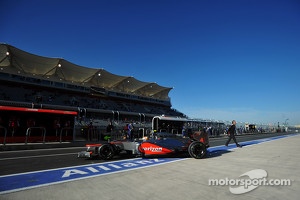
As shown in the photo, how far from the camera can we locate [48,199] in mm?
4051

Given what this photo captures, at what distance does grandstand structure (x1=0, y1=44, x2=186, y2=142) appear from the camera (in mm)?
17406

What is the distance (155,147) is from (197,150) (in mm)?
1732

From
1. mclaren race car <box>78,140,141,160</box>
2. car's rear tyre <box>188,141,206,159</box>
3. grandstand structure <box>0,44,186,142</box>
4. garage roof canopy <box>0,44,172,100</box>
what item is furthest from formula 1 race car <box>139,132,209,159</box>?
garage roof canopy <box>0,44,172,100</box>

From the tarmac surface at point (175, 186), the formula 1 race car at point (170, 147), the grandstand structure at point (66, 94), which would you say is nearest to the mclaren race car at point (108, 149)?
the formula 1 race car at point (170, 147)

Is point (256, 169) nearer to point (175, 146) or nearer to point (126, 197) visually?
point (175, 146)

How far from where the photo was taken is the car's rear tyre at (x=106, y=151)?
8547mm

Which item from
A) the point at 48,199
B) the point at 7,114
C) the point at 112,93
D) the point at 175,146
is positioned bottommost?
the point at 48,199

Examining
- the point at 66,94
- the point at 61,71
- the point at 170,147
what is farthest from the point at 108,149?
the point at 61,71

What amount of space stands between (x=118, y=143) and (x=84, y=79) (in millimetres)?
52721

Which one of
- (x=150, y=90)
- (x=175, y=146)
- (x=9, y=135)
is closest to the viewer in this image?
(x=175, y=146)

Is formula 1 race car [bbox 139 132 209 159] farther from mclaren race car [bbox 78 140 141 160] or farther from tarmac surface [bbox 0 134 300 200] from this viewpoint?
tarmac surface [bbox 0 134 300 200]

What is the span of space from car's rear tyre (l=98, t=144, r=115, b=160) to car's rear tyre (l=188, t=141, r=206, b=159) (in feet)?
10.3

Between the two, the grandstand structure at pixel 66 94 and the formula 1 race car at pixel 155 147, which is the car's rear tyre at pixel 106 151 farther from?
the grandstand structure at pixel 66 94

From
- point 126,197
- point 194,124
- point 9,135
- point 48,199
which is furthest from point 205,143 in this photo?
point 194,124
